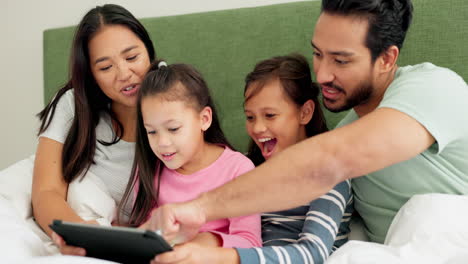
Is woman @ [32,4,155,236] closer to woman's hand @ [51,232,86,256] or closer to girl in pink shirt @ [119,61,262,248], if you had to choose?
girl in pink shirt @ [119,61,262,248]

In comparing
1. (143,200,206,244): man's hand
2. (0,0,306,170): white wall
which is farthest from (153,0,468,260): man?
(0,0,306,170): white wall

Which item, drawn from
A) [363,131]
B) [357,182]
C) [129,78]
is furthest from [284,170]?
[129,78]

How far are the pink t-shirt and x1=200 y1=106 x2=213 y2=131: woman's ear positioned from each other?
3.9 inches

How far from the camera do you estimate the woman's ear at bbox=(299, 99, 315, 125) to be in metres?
1.60

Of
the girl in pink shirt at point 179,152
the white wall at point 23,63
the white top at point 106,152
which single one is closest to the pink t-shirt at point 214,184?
the girl in pink shirt at point 179,152

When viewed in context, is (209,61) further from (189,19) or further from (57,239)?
(57,239)

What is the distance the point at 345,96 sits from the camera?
1.40 meters

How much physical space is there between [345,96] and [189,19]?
0.93 metres

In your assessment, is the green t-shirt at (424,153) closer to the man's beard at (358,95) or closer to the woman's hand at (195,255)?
the man's beard at (358,95)

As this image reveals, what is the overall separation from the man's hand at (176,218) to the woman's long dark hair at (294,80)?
581 mm

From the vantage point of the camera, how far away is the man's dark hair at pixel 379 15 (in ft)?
4.27

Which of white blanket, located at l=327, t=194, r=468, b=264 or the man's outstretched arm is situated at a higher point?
the man's outstretched arm

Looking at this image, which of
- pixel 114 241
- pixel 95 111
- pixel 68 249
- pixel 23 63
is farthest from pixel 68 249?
pixel 23 63

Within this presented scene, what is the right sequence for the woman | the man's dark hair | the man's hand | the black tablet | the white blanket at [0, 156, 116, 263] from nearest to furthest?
the black tablet → the man's hand → the white blanket at [0, 156, 116, 263] → the man's dark hair → the woman
